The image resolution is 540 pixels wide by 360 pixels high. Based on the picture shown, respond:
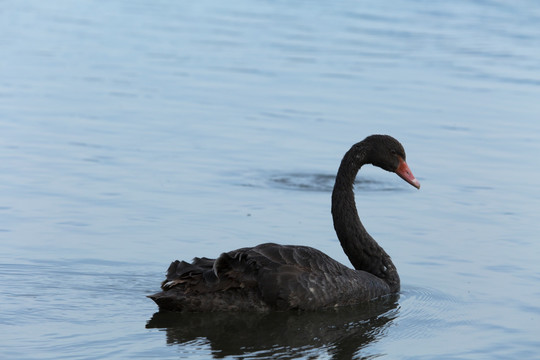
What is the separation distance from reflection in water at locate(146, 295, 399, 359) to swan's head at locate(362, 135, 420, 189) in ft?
4.45

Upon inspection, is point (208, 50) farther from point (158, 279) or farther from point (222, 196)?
point (158, 279)

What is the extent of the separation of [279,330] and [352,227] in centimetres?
166

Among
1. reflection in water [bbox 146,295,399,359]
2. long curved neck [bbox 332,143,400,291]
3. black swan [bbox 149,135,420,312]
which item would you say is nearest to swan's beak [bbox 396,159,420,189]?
long curved neck [bbox 332,143,400,291]

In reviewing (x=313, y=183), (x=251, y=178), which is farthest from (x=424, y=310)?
(x=251, y=178)

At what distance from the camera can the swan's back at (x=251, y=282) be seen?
7688 millimetres

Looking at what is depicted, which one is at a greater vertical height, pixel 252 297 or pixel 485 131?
pixel 485 131

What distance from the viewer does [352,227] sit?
8.97 m

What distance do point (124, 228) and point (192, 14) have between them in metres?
15.1

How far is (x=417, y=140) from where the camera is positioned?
44.4ft

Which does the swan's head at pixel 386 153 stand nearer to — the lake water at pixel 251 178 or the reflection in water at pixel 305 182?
the lake water at pixel 251 178

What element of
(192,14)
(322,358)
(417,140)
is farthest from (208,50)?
(322,358)

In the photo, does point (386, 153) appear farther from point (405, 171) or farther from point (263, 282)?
point (263, 282)

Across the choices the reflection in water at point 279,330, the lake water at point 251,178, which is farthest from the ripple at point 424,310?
the reflection in water at point 279,330

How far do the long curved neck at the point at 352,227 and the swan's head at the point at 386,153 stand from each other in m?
0.06
